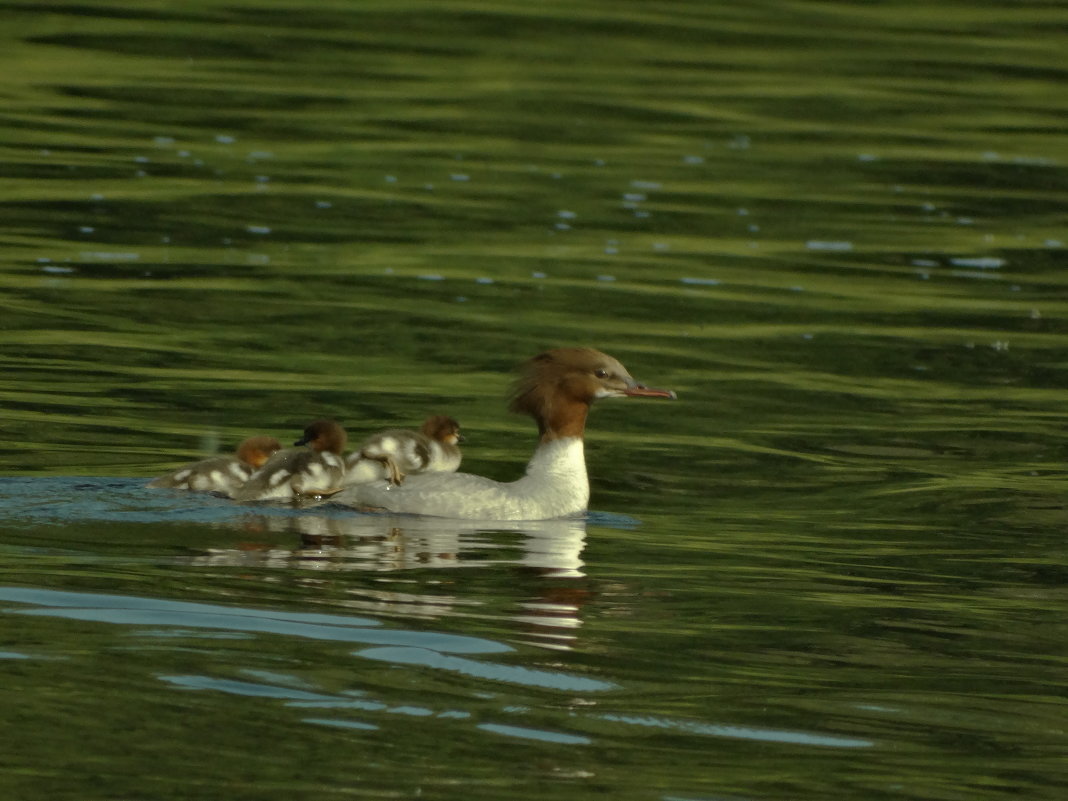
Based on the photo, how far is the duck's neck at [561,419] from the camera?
39.9 feet

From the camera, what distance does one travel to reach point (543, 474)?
11992mm

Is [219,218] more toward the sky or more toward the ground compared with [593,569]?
more toward the sky

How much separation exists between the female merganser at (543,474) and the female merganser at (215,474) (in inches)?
21.5

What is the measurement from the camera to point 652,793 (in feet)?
22.6

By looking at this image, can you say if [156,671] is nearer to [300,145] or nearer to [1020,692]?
[1020,692]

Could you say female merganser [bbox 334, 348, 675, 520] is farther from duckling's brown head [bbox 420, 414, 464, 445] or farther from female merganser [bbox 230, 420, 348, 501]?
duckling's brown head [bbox 420, 414, 464, 445]

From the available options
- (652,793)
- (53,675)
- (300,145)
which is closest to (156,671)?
(53,675)

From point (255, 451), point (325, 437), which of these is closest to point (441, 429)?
point (325, 437)

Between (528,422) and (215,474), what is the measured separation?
370cm

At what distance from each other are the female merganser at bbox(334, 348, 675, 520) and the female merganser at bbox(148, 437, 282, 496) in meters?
0.55

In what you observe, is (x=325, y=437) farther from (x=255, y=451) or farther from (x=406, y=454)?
(x=406, y=454)

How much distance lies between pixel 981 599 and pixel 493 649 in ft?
9.00

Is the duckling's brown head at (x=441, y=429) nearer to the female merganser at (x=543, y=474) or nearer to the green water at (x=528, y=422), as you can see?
the female merganser at (x=543, y=474)

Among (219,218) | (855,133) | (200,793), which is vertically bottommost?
(200,793)
